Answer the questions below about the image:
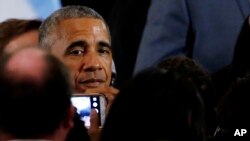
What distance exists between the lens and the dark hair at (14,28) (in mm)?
3367

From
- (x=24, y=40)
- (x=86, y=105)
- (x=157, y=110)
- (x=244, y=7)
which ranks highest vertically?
(x=244, y=7)

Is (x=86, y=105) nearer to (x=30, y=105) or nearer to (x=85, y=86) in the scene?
(x=85, y=86)

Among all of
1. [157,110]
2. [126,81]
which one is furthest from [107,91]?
[157,110]

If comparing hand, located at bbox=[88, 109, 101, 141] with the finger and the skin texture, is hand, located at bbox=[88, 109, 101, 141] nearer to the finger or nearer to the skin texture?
the finger

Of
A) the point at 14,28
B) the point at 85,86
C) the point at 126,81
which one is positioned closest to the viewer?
the point at 126,81

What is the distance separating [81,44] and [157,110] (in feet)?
3.58

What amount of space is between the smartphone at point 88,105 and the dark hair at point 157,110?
68 cm

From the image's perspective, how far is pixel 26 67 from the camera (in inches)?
81.8

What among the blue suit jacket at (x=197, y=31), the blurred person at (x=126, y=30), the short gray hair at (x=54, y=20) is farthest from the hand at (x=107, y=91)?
the blurred person at (x=126, y=30)

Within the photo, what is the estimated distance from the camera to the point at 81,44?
3.14 metres

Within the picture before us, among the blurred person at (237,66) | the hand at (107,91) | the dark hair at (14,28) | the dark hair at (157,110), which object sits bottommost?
the dark hair at (157,110)

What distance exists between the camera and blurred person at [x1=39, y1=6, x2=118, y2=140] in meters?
3.09

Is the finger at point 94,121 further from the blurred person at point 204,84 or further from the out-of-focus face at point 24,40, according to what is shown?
the out-of-focus face at point 24,40

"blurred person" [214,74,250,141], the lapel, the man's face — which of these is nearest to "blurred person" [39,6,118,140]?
the man's face
